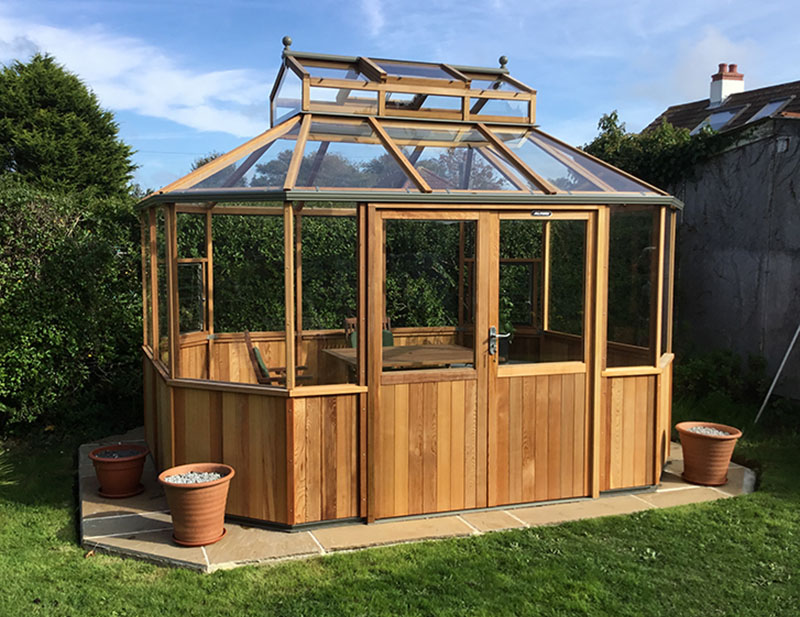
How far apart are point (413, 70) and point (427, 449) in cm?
324

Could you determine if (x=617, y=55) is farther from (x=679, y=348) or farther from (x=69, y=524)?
(x=69, y=524)

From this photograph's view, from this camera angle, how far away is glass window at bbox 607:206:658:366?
5930mm

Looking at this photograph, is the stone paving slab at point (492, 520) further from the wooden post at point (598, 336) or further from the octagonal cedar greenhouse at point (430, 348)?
the wooden post at point (598, 336)

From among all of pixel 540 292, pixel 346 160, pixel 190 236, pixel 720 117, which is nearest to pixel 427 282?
pixel 540 292

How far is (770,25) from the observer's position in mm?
12031

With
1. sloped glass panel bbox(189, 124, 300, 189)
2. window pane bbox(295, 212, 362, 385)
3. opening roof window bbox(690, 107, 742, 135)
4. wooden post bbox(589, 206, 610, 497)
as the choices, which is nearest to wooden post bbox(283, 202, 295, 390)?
sloped glass panel bbox(189, 124, 300, 189)

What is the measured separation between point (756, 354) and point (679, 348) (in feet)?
3.09

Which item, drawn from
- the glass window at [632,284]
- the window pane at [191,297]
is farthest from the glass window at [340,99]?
the glass window at [632,284]

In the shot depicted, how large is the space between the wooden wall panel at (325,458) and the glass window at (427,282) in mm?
2919

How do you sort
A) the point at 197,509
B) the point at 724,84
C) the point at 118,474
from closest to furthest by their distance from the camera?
the point at 197,509
the point at 118,474
the point at 724,84

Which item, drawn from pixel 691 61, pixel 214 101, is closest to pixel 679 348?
pixel 214 101

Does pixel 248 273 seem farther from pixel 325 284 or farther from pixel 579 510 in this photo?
pixel 579 510

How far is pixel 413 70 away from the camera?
6328mm

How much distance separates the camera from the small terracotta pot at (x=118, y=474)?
557 centimetres
